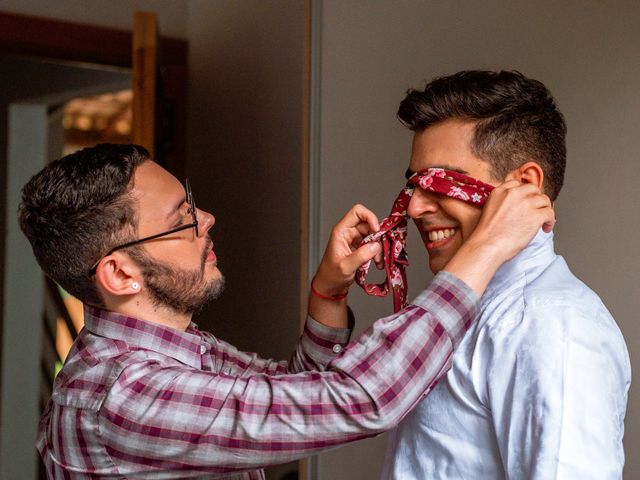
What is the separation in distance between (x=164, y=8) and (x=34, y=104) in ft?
5.29

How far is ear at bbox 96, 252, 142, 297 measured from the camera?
135cm

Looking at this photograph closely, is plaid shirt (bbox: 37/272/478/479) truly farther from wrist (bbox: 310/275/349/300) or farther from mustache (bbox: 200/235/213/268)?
wrist (bbox: 310/275/349/300)

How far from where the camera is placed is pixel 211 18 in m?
3.46

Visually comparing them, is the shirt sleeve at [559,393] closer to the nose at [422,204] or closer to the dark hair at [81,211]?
the nose at [422,204]

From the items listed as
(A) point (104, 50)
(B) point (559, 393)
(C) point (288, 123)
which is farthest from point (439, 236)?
(A) point (104, 50)

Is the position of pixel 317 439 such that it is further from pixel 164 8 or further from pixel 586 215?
pixel 164 8

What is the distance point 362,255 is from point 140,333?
376 millimetres

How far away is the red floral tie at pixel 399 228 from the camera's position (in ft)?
4.23

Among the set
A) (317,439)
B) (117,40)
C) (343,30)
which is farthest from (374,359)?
(117,40)

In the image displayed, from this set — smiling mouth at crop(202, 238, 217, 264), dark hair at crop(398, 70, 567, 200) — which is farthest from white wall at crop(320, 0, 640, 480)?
smiling mouth at crop(202, 238, 217, 264)

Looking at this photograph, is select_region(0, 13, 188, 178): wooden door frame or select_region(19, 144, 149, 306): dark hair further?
select_region(0, 13, 188, 178): wooden door frame

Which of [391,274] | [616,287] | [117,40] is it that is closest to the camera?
[391,274]

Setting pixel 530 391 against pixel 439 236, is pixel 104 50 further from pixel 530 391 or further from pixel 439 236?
pixel 530 391

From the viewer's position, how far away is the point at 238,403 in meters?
1.17
